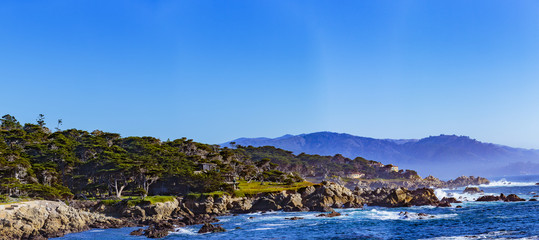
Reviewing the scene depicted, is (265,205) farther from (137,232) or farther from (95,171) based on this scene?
(95,171)

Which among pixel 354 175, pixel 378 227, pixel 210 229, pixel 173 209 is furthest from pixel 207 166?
pixel 354 175

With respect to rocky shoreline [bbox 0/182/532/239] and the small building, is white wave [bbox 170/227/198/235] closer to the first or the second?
rocky shoreline [bbox 0/182/532/239]

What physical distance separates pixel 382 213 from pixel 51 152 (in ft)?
193

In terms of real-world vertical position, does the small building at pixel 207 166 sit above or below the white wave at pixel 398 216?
above

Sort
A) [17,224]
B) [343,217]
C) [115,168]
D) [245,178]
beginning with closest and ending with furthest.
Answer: [17,224] < [343,217] < [115,168] < [245,178]

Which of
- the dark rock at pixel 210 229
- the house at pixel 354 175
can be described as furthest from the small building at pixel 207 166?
the house at pixel 354 175

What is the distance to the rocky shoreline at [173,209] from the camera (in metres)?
50.8

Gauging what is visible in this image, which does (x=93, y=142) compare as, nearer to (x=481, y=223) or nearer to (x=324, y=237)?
(x=324, y=237)

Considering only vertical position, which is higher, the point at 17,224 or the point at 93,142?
the point at 93,142

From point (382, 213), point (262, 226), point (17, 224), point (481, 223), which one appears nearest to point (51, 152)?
point (17, 224)

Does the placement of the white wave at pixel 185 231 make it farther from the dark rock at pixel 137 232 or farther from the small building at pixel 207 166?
the small building at pixel 207 166

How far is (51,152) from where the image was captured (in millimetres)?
74625

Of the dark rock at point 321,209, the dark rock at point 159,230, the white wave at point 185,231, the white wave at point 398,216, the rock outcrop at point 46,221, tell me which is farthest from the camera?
the dark rock at point 321,209

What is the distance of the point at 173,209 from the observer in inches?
2657
